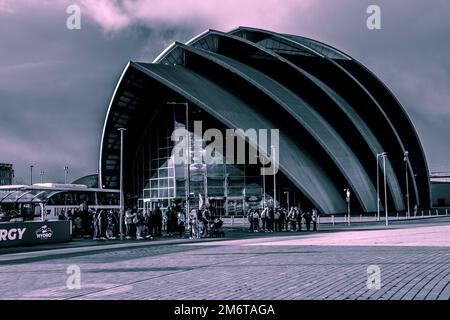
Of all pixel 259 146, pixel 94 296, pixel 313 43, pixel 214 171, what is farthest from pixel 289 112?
pixel 94 296

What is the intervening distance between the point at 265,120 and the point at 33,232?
42.3 m

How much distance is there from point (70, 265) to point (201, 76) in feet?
181

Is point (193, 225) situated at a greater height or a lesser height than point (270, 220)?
greater

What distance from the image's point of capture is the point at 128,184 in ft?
255

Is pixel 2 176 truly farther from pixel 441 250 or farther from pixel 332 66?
pixel 441 250

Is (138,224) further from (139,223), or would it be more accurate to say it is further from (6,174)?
(6,174)

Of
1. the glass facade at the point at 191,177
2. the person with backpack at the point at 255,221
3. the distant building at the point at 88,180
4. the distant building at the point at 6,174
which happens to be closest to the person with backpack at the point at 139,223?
the person with backpack at the point at 255,221

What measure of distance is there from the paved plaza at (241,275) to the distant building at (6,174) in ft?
429

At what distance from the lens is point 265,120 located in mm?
67375

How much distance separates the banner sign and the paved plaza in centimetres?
742

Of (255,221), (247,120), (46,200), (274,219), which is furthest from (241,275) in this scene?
(247,120)

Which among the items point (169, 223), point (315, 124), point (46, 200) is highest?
point (315, 124)
